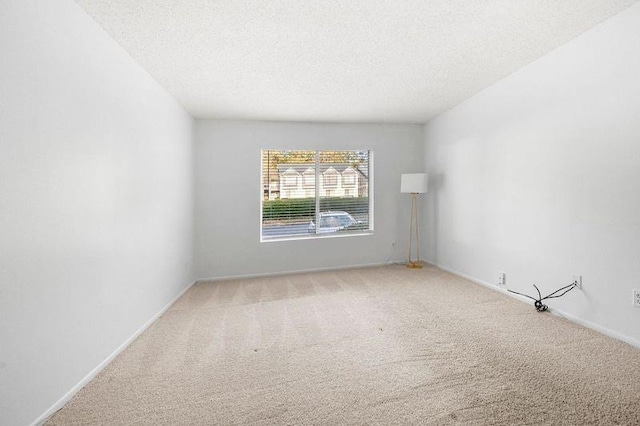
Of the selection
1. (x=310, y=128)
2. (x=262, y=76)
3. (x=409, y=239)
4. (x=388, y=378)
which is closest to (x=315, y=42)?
(x=262, y=76)

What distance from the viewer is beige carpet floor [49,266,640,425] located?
5.01ft

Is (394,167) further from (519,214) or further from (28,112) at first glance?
(28,112)

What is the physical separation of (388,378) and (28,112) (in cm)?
256

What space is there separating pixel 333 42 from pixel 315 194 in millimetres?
2653

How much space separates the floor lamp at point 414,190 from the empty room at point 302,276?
51cm

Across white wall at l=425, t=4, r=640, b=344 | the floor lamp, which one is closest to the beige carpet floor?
white wall at l=425, t=4, r=640, b=344

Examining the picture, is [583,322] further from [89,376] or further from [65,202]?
[65,202]

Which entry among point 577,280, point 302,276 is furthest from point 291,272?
point 577,280

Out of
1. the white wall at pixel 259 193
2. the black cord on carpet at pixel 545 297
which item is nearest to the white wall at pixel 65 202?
the white wall at pixel 259 193

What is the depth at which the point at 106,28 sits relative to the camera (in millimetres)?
2010

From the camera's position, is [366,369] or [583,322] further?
[583,322]

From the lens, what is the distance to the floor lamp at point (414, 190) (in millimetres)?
4414

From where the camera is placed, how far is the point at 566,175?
2.62 meters

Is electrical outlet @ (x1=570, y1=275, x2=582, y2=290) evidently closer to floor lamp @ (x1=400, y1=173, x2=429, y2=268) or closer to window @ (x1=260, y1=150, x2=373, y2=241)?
floor lamp @ (x1=400, y1=173, x2=429, y2=268)
